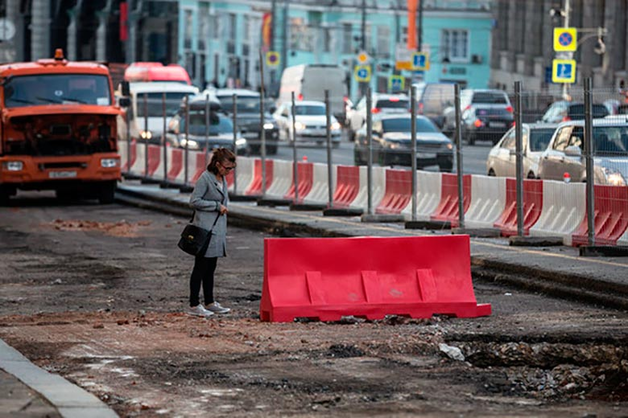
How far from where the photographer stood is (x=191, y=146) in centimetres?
3569

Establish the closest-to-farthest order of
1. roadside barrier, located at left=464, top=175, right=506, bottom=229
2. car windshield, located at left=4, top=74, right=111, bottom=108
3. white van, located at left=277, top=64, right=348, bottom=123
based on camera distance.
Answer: roadside barrier, located at left=464, top=175, right=506, bottom=229 < car windshield, located at left=4, top=74, right=111, bottom=108 < white van, located at left=277, top=64, right=348, bottom=123

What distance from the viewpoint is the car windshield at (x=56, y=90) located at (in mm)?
29173

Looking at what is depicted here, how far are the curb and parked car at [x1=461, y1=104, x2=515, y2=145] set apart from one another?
12824 millimetres

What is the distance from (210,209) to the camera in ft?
43.7

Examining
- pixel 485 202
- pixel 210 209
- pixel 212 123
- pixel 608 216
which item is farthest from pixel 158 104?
pixel 210 209

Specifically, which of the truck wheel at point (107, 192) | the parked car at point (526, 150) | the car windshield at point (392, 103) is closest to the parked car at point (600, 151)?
the parked car at point (526, 150)

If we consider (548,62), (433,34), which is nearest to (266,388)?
(548,62)

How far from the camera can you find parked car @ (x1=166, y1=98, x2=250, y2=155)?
34.8 meters

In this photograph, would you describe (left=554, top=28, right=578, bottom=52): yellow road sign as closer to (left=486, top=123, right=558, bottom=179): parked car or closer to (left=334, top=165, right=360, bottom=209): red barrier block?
(left=334, top=165, right=360, bottom=209): red barrier block

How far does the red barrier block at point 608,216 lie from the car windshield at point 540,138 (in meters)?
5.02

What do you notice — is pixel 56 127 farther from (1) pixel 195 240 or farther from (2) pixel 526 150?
(1) pixel 195 240

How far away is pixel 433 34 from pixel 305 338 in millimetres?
104785

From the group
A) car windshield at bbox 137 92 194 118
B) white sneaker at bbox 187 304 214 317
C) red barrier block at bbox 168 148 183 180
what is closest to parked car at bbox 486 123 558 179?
white sneaker at bbox 187 304 214 317

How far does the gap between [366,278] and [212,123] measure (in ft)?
84.5
